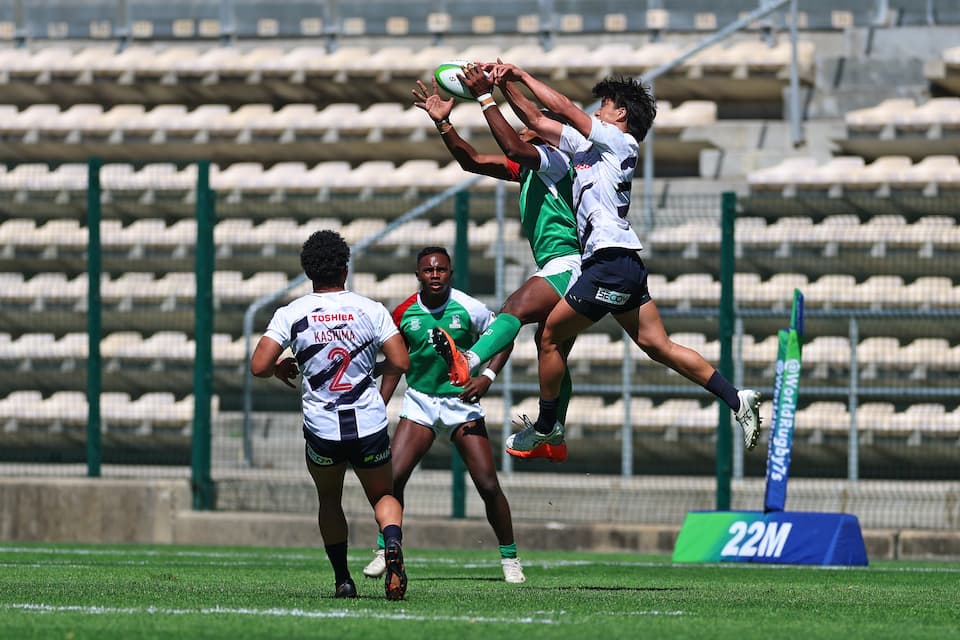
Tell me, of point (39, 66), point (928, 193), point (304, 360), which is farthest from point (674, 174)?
point (304, 360)

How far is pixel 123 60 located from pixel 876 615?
1740 cm

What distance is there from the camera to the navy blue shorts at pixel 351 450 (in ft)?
29.0

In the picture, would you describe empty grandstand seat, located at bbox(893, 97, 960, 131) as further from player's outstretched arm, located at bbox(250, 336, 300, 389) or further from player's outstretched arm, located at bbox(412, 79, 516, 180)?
player's outstretched arm, located at bbox(250, 336, 300, 389)

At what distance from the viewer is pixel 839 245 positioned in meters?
17.0

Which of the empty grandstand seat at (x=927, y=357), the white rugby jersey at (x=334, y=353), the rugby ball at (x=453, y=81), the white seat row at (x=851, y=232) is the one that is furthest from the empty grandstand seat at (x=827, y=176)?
the white rugby jersey at (x=334, y=353)

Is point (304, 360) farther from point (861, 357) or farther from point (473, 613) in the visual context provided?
point (861, 357)

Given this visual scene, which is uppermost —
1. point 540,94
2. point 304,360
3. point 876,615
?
point 540,94

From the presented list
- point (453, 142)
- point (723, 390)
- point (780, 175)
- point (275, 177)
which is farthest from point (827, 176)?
point (453, 142)

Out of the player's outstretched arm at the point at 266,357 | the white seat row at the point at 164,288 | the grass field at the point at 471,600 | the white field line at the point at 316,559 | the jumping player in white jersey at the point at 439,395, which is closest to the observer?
the grass field at the point at 471,600

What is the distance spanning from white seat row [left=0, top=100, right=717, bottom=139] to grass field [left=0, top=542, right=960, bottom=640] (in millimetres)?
8633

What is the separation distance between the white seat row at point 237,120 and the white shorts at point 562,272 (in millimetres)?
10139

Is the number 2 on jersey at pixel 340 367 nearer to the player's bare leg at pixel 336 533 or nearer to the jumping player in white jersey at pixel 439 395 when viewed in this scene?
the player's bare leg at pixel 336 533

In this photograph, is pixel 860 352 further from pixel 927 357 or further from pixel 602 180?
pixel 602 180

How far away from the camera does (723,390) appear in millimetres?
10344
